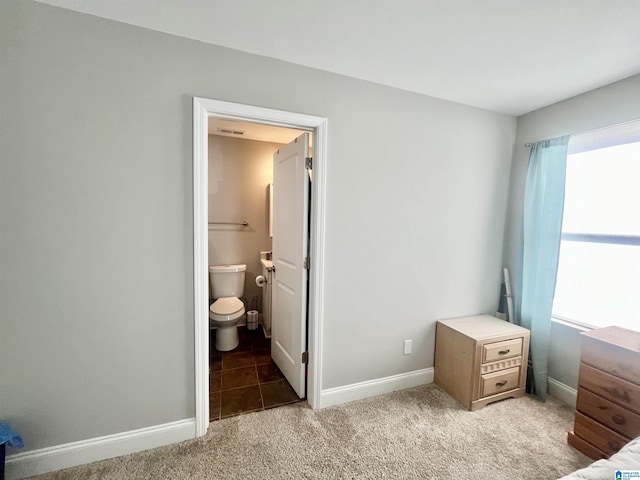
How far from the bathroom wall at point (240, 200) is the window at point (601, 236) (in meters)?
3.05

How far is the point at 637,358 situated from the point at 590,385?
1.06 ft

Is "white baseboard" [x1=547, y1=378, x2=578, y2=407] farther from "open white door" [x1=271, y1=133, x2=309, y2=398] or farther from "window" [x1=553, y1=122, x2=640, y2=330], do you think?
"open white door" [x1=271, y1=133, x2=309, y2=398]

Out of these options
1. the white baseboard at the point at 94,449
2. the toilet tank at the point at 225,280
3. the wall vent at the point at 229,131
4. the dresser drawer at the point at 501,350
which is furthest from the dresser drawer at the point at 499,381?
the wall vent at the point at 229,131

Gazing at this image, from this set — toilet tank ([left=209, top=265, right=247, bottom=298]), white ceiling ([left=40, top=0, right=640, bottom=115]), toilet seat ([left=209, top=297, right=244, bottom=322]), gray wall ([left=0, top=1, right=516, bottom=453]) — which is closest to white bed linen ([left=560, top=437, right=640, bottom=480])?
gray wall ([left=0, top=1, right=516, bottom=453])

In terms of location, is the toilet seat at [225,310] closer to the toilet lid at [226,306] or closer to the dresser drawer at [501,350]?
the toilet lid at [226,306]

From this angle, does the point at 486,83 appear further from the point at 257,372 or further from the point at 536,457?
the point at 257,372

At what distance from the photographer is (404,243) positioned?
2178mm

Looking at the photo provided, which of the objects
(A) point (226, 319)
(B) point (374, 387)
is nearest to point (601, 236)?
(B) point (374, 387)

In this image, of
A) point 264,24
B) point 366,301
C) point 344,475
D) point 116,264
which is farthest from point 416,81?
point 344,475

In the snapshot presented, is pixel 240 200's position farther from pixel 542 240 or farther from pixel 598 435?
pixel 598 435

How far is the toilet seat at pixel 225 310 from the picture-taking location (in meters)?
2.68

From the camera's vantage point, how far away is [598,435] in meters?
1.58

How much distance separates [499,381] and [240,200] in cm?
318

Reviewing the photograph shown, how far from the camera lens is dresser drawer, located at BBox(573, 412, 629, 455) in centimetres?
151
